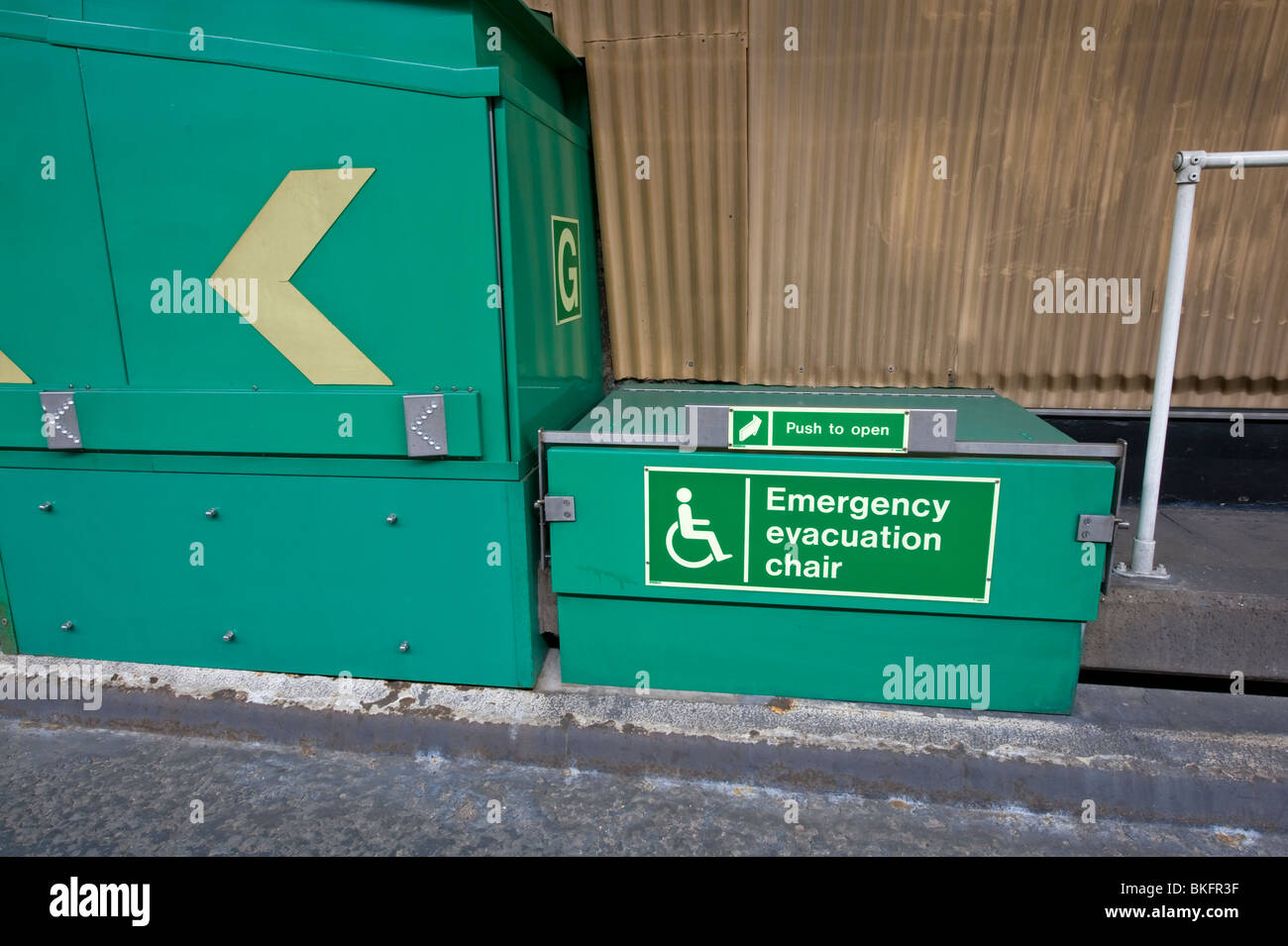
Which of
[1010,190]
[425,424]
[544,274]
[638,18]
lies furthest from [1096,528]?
[638,18]

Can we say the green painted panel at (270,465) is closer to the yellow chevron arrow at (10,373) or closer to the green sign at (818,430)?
the yellow chevron arrow at (10,373)

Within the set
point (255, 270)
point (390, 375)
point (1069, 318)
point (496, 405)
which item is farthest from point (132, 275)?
point (1069, 318)

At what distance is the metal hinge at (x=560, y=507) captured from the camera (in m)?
2.55

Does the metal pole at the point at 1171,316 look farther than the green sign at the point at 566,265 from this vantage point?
No

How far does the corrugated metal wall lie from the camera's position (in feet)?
9.76


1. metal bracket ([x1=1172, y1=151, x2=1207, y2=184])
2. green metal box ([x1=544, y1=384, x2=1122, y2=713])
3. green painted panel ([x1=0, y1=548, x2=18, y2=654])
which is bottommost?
green painted panel ([x1=0, y1=548, x2=18, y2=654])

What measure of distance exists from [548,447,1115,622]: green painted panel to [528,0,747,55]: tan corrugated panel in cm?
176

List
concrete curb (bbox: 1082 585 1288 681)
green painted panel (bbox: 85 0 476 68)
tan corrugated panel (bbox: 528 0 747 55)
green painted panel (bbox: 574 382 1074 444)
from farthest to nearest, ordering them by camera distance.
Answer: tan corrugated panel (bbox: 528 0 747 55)
concrete curb (bbox: 1082 585 1288 681)
green painted panel (bbox: 574 382 1074 444)
green painted panel (bbox: 85 0 476 68)

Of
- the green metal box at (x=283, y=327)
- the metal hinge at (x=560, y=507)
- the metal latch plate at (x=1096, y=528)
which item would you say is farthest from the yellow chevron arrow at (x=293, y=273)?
the metal latch plate at (x=1096, y=528)

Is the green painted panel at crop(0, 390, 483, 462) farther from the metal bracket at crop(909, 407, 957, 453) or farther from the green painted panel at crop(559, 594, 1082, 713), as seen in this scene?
the metal bracket at crop(909, 407, 957, 453)

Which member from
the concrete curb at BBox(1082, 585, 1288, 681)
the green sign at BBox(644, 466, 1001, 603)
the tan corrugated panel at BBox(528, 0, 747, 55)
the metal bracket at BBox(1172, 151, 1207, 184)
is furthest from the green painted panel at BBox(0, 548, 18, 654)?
the metal bracket at BBox(1172, 151, 1207, 184)

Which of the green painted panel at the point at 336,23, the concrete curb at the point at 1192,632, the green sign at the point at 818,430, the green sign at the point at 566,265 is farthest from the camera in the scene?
the green sign at the point at 566,265

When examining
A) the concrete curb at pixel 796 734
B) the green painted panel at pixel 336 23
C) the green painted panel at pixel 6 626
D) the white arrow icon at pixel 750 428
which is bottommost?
the concrete curb at pixel 796 734

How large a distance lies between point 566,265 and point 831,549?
138 cm
